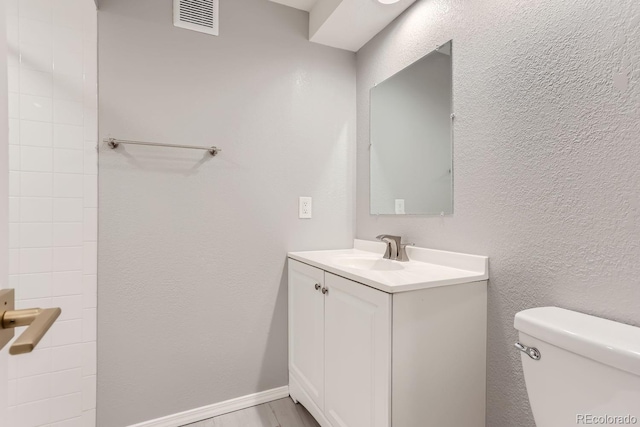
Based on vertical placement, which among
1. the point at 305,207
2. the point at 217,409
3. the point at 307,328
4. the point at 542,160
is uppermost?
the point at 542,160

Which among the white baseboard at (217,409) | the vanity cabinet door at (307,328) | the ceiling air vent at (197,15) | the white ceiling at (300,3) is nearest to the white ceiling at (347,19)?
the white ceiling at (300,3)

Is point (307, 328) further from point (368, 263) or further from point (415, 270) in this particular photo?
point (415, 270)

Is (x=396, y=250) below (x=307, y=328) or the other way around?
the other way around

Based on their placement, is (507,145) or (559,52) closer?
(559,52)

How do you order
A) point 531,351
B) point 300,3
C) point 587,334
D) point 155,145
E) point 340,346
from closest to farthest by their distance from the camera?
point 587,334 < point 531,351 < point 340,346 < point 155,145 < point 300,3

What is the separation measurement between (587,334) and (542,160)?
0.55 meters

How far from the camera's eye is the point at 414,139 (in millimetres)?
1609
